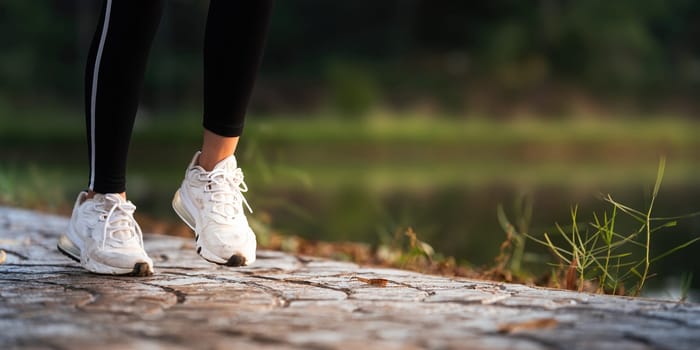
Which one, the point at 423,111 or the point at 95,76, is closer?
the point at 95,76

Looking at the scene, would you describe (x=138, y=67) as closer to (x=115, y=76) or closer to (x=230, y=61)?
(x=115, y=76)

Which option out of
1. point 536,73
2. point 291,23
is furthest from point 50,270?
point 291,23

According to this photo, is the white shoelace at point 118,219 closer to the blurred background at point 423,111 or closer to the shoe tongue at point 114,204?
the shoe tongue at point 114,204

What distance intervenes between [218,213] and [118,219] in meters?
0.21

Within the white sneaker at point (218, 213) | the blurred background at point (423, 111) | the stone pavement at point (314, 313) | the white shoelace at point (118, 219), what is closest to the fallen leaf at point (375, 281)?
the stone pavement at point (314, 313)

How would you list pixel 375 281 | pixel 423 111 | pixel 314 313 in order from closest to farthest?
pixel 314 313 < pixel 375 281 < pixel 423 111

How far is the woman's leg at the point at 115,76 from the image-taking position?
1.79 meters

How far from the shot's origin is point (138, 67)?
1822 millimetres

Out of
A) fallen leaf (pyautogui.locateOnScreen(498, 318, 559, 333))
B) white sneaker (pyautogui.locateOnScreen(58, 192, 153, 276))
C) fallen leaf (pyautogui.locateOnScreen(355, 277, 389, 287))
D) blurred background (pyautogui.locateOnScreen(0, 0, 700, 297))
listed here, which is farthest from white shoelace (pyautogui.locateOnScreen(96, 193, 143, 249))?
blurred background (pyautogui.locateOnScreen(0, 0, 700, 297))

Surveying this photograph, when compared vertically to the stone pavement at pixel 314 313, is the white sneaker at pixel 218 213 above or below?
above

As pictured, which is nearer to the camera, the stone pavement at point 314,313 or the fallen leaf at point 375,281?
the stone pavement at point 314,313

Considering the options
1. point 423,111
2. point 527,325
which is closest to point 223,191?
point 527,325

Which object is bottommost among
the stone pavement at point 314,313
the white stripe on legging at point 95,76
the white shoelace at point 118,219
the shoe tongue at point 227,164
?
the stone pavement at point 314,313

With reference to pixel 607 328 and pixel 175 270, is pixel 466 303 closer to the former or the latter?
pixel 607 328
